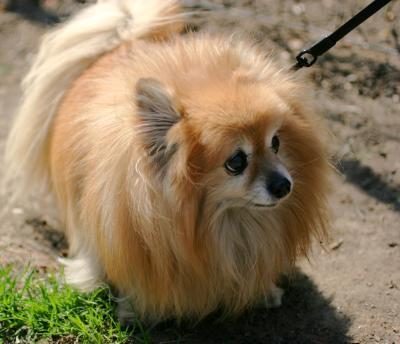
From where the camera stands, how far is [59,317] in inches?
123

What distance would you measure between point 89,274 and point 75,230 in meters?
0.24

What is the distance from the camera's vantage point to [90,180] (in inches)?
109

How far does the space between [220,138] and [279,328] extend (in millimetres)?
1198

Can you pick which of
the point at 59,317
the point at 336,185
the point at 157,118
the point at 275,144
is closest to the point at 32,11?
the point at 336,185

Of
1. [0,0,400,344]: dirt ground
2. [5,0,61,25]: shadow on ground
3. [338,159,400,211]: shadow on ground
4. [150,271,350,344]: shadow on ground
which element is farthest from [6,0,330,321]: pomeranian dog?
[5,0,61,25]: shadow on ground

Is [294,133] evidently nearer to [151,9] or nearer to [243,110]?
[243,110]

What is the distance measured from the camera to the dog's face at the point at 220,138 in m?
2.42

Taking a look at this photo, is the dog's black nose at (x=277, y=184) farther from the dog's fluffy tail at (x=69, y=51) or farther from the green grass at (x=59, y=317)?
the dog's fluffy tail at (x=69, y=51)

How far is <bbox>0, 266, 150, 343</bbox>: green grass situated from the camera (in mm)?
3080

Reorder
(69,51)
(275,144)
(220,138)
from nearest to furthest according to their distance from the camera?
(220,138)
(275,144)
(69,51)

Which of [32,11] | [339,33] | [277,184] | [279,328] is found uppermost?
[339,33]

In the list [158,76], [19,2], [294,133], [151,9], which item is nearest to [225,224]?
[294,133]

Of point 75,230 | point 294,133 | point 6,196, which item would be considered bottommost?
point 6,196

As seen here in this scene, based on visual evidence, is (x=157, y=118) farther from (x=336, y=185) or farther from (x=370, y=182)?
(x=370, y=182)
